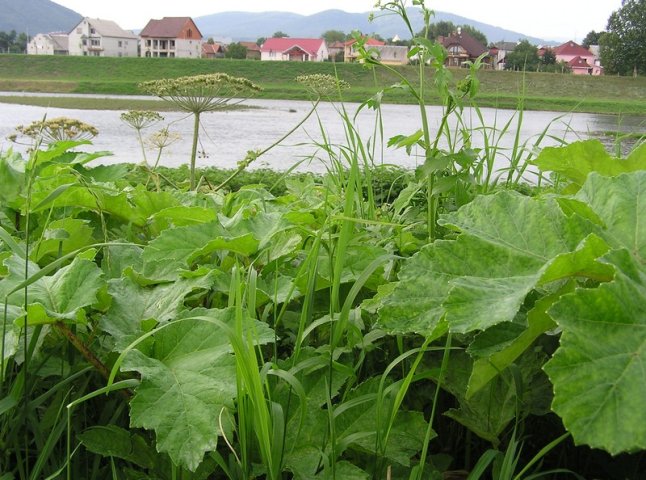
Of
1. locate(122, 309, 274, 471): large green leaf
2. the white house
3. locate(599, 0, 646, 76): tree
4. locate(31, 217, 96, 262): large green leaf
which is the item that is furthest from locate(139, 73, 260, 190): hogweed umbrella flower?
the white house

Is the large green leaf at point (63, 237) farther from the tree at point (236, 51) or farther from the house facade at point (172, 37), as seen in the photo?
the house facade at point (172, 37)

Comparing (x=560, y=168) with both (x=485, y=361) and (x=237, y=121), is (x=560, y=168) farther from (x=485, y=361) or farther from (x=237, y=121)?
(x=237, y=121)

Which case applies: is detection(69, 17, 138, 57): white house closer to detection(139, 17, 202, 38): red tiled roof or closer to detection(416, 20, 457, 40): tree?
detection(139, 17, 202, 38): red tiled roof

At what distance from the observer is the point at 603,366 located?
496mm

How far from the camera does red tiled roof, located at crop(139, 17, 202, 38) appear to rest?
63.4m

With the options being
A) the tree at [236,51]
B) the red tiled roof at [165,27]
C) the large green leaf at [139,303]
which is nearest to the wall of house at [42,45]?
the red tiled roof at [165,27]

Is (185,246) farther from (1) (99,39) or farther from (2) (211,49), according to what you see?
(1) (99,39)

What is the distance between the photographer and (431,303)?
0.66 m

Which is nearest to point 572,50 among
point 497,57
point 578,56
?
point 578,56

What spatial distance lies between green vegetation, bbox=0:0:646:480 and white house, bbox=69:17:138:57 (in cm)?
7769

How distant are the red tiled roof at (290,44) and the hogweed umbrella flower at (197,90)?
65.1m

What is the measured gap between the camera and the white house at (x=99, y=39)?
244 ft

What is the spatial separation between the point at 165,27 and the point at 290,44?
462 inches

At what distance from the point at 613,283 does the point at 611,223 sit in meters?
0.19
